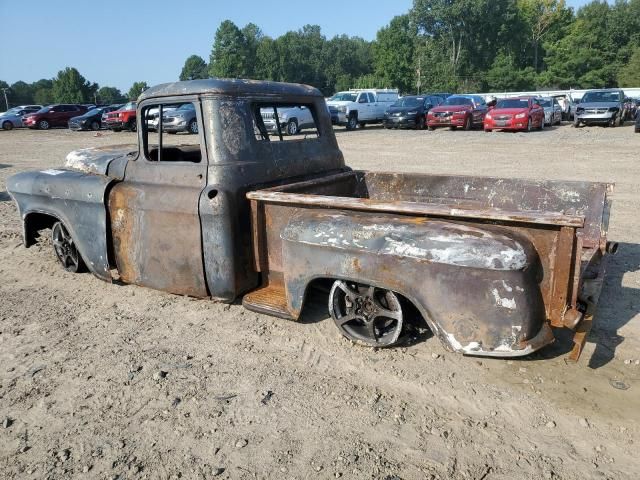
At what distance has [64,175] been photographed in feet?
15.2

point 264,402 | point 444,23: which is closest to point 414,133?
point 264,402

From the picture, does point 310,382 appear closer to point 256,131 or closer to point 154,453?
point 154,453

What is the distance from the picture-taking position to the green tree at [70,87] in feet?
195

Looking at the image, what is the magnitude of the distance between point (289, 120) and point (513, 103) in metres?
18.2

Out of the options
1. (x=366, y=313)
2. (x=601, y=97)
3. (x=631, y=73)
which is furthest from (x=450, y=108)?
(x=631, y=73)

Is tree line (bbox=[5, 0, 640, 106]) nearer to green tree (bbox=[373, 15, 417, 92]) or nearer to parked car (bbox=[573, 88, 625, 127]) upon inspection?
green tree (bbox=[373, 15, 417, 92])

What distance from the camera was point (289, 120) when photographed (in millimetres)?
5242

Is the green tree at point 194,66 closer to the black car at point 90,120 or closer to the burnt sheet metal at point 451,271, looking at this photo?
the black car at point 90,120

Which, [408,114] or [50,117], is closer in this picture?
[408,114]

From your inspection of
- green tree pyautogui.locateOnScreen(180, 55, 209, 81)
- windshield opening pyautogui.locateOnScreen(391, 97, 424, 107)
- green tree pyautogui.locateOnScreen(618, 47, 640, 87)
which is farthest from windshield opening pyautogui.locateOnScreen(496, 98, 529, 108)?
green tree pyautogui.locateOnScreen(180, 55, 209, 81)

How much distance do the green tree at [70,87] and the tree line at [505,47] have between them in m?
25.6

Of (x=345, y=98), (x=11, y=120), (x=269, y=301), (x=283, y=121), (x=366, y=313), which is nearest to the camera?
(x=366, y=313)

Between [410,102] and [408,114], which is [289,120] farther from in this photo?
[410,102]

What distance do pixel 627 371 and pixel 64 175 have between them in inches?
181
